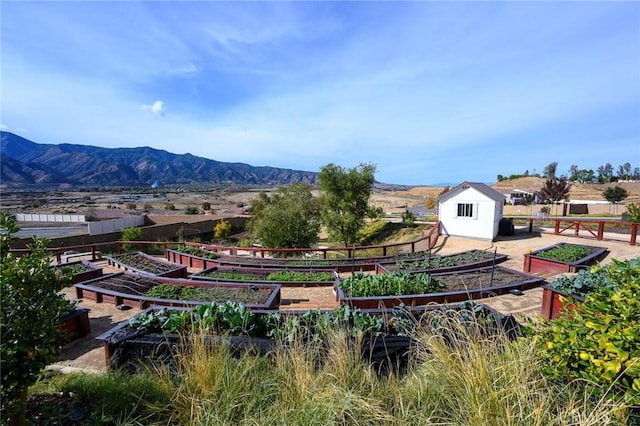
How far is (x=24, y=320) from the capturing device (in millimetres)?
1993

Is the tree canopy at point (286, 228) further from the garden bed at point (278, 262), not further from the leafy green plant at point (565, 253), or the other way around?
the leafy green plant at point (565, 253)

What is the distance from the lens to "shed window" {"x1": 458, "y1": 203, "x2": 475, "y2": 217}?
17.1m

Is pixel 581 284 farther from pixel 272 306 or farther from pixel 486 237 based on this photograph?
pixel 486 237

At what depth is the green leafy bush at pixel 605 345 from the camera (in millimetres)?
1737

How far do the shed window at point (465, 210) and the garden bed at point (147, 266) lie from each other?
50.7 ft

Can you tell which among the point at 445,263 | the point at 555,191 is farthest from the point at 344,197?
the point at 555,191

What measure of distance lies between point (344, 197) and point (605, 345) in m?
23.4

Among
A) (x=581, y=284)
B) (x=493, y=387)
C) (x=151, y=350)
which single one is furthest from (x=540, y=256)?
(x=151, y=350)

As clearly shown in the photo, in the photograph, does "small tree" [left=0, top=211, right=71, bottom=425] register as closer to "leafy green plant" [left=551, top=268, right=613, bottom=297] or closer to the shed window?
"leafy green plant" [left=551, top=268, right=613, bottom=297]

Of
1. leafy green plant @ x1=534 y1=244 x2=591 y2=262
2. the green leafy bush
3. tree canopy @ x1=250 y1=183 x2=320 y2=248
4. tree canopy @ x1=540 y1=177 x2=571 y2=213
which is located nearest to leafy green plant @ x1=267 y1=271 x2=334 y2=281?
the green leafy bush

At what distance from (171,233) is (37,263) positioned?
30.1 meters

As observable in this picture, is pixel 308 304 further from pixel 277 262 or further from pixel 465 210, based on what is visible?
pixel 465 210

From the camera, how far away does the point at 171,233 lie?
95.9ft

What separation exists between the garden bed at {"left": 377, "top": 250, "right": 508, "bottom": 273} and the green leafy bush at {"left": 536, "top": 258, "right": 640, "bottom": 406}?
7.14 m
